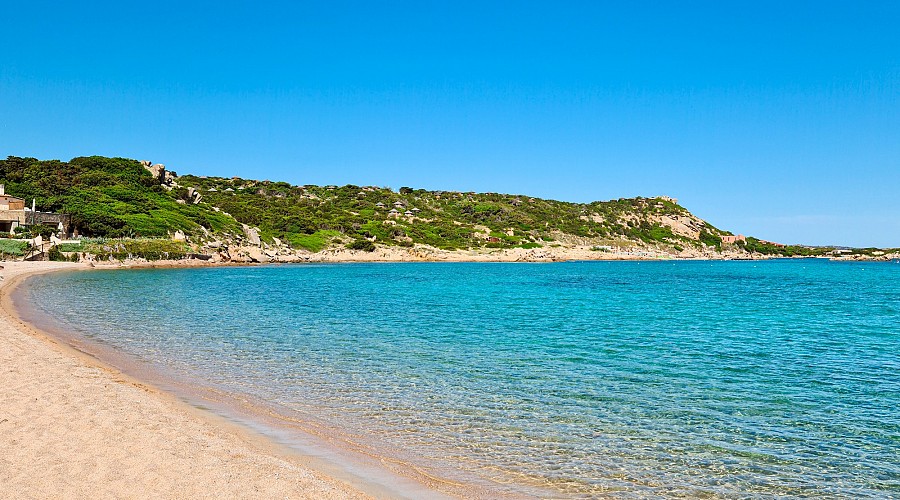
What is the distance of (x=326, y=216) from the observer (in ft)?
393

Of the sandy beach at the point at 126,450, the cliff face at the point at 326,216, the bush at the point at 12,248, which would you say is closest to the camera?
the sandy beach at the point at 126,450

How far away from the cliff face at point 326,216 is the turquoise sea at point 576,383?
60.2m

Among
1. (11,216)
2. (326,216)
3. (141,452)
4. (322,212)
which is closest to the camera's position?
(141,452)

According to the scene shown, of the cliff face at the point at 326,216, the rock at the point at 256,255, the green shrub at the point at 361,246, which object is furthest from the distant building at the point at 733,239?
the rock at the point at 256,255

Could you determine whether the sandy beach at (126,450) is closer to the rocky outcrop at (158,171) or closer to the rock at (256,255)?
the rock at (256,255)

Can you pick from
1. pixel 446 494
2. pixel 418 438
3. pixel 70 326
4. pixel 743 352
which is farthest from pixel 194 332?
pixel 743 352

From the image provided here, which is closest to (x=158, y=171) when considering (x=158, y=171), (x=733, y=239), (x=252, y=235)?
(x=158, y=171)

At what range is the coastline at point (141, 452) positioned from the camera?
669cm

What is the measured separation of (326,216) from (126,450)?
114 meters

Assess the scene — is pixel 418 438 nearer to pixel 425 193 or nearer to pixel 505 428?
pixel 505 428

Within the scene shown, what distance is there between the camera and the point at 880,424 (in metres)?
10.1

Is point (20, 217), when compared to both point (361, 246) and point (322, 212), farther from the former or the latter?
point (322, 212)

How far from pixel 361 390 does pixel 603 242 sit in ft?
461

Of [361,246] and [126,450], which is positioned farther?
[361,246]
